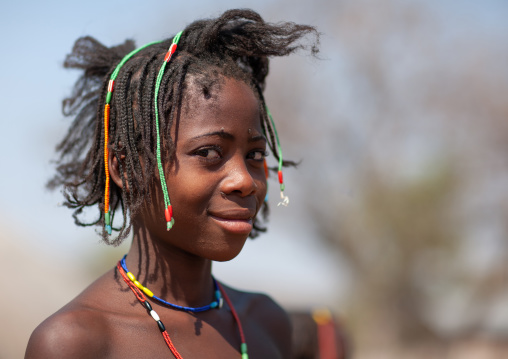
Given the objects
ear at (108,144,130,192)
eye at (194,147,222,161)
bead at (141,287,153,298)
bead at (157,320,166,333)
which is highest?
eye at (194,147,222,161)

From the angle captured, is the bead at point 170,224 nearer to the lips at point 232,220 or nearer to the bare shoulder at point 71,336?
the lips at point 232,220

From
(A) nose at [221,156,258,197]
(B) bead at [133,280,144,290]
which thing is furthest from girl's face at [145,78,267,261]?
(B) bead at [133,280,144,290]

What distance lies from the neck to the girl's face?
0.30ft

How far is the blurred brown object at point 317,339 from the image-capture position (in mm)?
4410

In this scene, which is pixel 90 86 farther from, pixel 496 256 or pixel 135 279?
pixel 496 256

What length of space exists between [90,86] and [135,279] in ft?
3.21

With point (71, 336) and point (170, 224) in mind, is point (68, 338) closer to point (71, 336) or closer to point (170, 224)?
point (71, 336)

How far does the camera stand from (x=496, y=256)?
10.1 metres

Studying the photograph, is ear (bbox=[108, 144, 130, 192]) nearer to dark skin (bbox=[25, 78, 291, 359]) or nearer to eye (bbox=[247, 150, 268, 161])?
dark skin (bbox=[25, 78, 291, 359])

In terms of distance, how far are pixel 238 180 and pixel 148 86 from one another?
0.50 m

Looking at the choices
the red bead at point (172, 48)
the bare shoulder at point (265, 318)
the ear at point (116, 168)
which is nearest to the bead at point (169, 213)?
the ear at point (116, 168)

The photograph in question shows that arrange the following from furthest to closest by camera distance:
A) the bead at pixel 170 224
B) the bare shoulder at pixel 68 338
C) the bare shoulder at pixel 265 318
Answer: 1. the bare shoulder at pixel 265 318
2. the bead at pixel 170 224
3. the bare shoulder at pixel 68 338

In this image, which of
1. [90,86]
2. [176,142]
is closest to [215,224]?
[176,142]

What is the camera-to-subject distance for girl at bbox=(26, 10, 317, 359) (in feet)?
6.84
